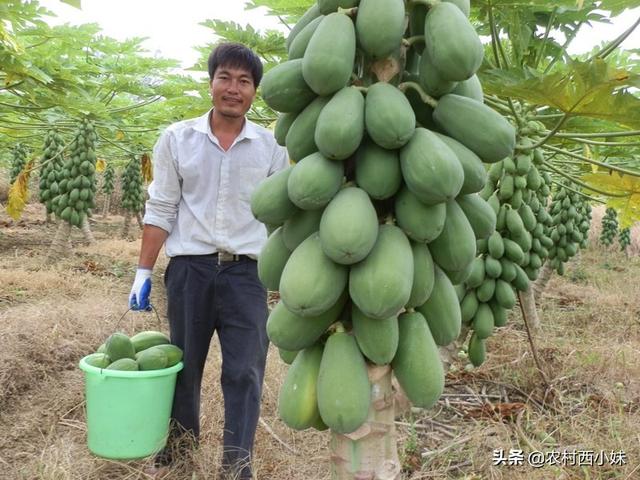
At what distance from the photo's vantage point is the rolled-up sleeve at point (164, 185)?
8.30 feet

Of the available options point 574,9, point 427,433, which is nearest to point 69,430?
point 427,433

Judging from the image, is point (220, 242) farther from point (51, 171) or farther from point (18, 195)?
point (51, 171)

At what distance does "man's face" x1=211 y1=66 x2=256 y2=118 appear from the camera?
2.40m

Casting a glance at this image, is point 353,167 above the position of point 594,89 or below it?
below

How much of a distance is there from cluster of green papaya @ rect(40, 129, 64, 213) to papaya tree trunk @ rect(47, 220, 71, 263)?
656mm

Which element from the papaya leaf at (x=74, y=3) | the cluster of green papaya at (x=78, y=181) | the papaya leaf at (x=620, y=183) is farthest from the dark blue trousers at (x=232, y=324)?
the cluster of green papaya at (x=78, y=181)

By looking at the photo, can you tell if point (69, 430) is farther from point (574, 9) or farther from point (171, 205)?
point (574, 9)

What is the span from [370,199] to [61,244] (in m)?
7.95

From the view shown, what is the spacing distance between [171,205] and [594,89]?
1.75 meters

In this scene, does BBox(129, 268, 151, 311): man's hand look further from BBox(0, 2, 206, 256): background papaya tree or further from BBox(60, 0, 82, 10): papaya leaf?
BBox(0, 2, 206, 256): background papaya tree

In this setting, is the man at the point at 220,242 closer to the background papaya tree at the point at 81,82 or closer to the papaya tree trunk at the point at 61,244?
the background papaya tree at the point at 81,82

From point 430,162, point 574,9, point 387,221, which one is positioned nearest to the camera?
point 430,162

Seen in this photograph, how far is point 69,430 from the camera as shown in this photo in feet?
10.0

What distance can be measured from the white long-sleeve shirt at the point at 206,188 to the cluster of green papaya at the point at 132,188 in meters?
10.7
